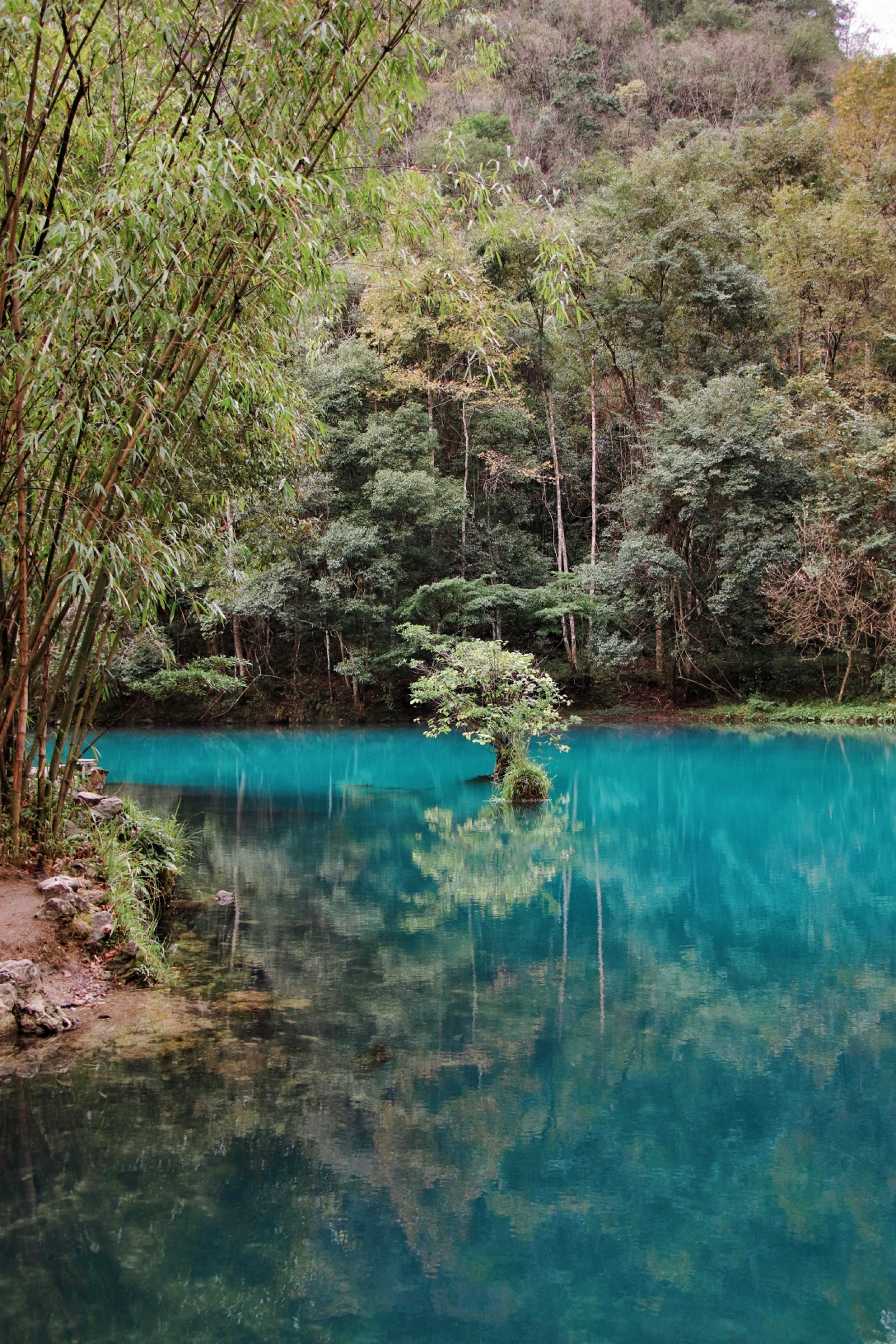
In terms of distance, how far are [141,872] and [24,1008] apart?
1876 millimetres

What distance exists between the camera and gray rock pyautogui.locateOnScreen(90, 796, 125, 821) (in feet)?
21.9

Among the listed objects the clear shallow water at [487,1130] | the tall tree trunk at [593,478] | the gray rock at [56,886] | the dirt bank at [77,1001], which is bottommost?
the clear shallow water at [487,1130]

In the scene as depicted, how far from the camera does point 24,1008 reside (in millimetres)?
4266

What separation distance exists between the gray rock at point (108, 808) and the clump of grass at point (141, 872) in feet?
0.18

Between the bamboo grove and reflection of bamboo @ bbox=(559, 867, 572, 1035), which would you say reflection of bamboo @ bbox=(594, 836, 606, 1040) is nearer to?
reflection of bamboo @ bbox=(559, 867, 572, 1035)

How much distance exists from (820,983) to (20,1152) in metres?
3.82

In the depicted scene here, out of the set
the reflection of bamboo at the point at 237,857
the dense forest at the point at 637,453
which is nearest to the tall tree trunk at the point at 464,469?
the dense forest at the point at 637,453

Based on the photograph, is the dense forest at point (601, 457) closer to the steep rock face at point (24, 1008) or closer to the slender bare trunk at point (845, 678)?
the slender bare trunk at point (845, 678)

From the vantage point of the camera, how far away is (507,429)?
2195 centimetres

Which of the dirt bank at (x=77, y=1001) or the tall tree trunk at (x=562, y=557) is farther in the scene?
the tall tree trunk at (x=562, y=557)

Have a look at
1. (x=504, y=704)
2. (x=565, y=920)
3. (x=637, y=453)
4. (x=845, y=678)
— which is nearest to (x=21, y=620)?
(x=565, y=920)

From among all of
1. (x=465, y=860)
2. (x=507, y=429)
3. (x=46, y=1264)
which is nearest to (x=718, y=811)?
(x=465, y=860)

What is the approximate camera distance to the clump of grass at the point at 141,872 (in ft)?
16.8

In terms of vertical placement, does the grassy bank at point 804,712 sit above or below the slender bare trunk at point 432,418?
below
